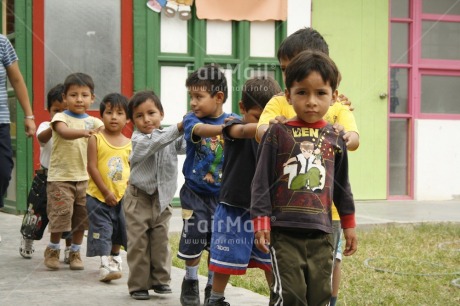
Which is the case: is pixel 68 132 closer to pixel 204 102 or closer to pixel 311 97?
pixel 204 102

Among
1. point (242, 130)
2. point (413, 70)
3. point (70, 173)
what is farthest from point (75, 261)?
point (413, 70)

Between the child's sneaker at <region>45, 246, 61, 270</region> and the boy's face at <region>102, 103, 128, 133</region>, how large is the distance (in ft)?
3.66

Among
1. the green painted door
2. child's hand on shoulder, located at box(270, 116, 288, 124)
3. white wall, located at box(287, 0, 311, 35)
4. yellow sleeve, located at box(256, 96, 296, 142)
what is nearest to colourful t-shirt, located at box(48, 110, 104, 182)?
yellow sleeve, located at box(256, 96, 296, 142)

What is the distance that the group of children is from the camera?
12.7ft

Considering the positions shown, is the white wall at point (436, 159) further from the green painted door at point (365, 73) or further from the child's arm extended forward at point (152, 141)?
the child's arm extended forward at point (152, 141)

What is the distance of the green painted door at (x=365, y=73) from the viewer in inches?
480

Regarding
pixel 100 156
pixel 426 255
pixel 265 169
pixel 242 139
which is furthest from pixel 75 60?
pixel 265 169

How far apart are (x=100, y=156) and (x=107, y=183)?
0.67 feet

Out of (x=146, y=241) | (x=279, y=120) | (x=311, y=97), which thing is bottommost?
(x=146, y=241)

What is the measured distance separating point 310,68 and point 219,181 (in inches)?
58.5

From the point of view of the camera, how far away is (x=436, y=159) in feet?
41.8

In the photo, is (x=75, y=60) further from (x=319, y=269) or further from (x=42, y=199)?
(x=319, y=269)

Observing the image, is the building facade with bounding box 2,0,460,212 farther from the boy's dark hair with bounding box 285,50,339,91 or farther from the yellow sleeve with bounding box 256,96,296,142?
the boy's dark hair with bounding box 285,50,339,91

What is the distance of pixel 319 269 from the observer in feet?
12.8
